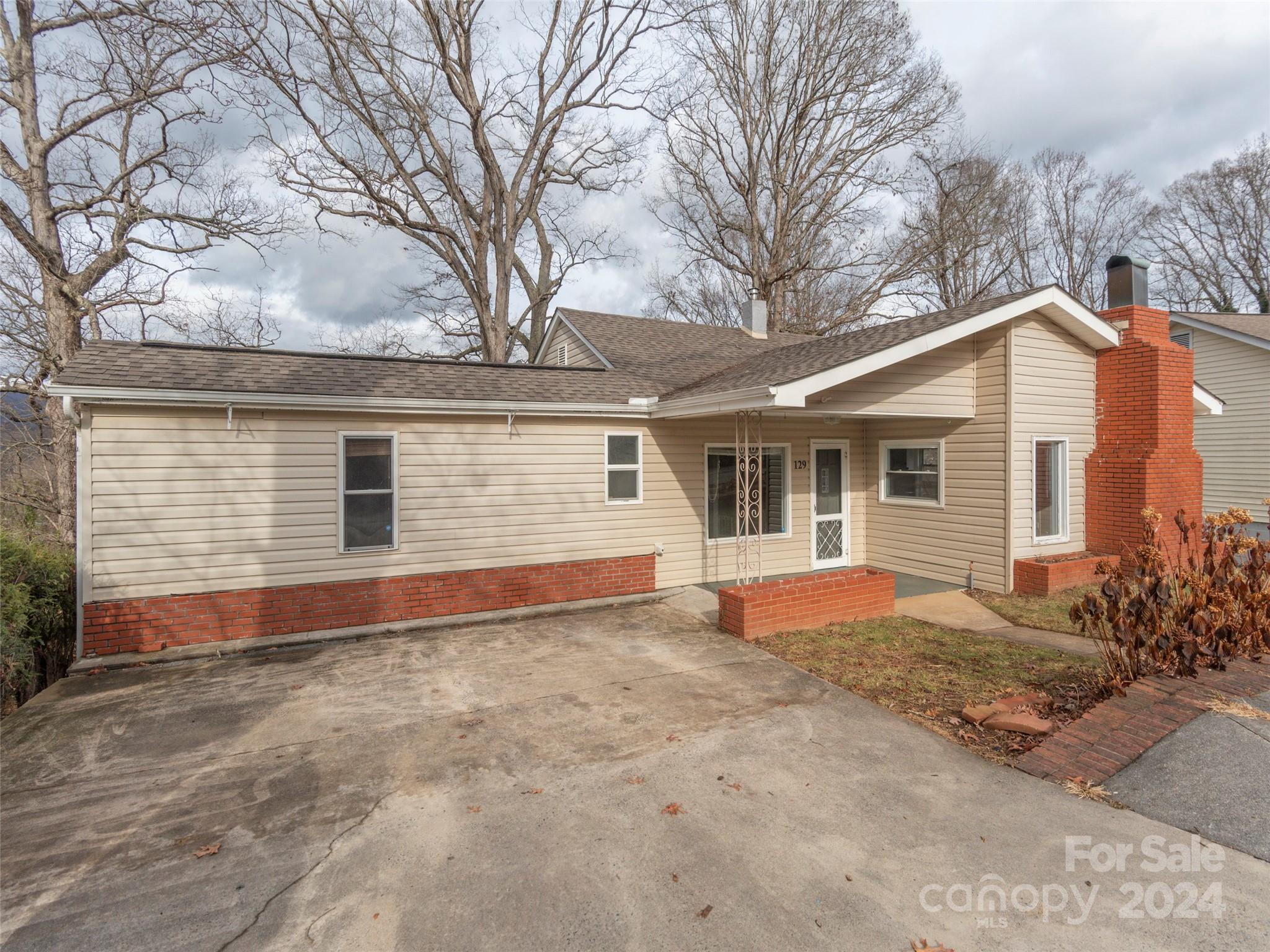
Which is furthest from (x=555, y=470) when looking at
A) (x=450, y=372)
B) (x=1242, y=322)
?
(x=1242, y=322)

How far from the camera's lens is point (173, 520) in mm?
6418

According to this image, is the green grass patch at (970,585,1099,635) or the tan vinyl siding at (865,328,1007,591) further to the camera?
the tan vinyl siding at (865,328,1007,591)

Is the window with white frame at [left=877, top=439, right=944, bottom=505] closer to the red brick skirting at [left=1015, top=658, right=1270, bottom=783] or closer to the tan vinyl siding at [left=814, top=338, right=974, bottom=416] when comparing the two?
the tan vinyl siding at [left=814, top=338, right=974, bottom=416]

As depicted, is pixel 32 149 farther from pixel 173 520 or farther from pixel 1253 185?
pixel 1253 185

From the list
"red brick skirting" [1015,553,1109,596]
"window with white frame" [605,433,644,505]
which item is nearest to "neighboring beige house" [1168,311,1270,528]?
"red brick skirting" [1015,553,1109,596]

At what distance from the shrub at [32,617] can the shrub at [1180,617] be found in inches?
348

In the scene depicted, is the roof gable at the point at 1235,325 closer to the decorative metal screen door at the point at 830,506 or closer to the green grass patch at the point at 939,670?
the decorative metal screen door at the point at 830,506

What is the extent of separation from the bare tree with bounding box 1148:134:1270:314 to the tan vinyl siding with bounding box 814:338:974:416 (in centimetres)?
2847

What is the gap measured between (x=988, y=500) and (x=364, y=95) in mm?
18639

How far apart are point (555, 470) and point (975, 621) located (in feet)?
18.7

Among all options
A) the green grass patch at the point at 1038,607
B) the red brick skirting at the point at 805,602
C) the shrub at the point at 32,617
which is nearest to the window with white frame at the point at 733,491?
the red brick skirting at the point at 805,602

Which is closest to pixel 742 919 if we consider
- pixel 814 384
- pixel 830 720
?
pixel 830 720

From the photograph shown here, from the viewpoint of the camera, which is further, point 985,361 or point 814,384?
point 985,361

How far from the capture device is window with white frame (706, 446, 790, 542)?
941 centimetres
